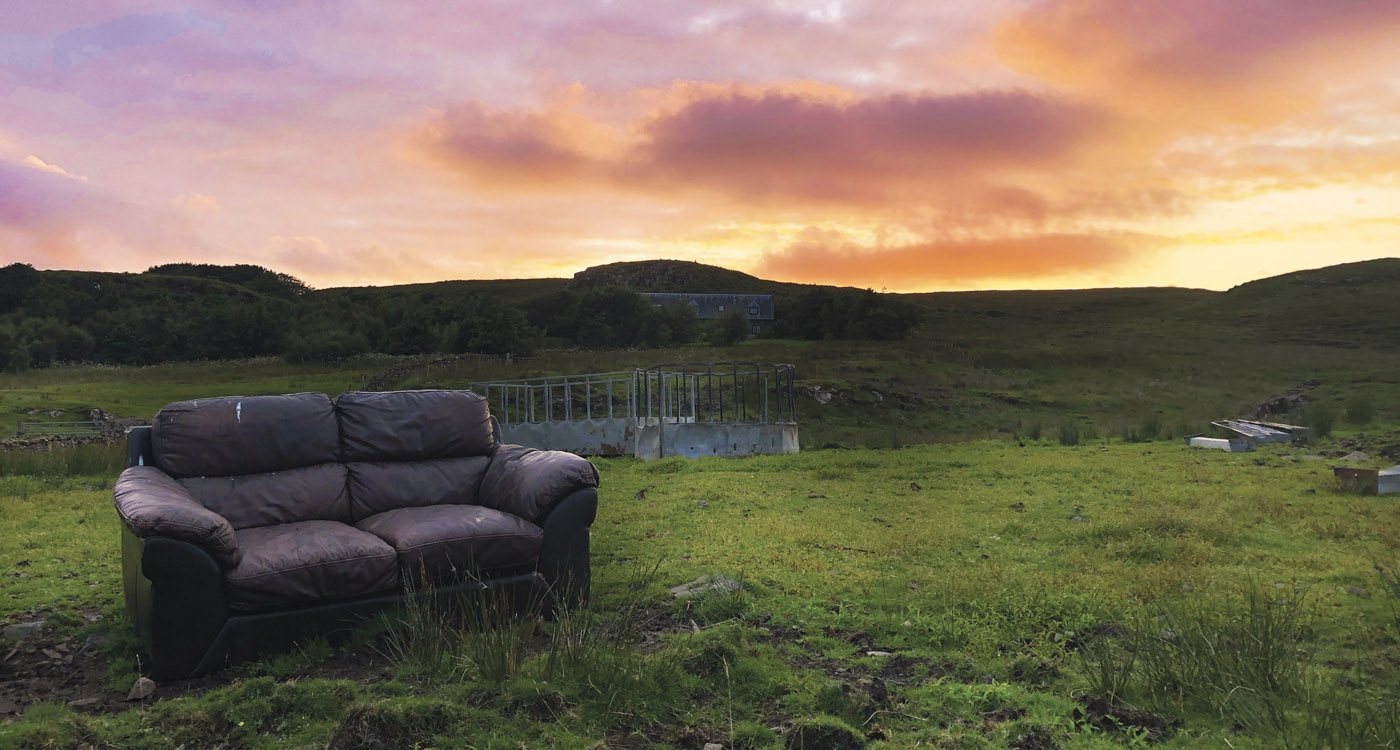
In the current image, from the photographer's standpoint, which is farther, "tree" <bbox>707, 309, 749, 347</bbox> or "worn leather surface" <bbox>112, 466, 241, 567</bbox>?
"tree" <bbox>707, 309, 749, 347</bbox>

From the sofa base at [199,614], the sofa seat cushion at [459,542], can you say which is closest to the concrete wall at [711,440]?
the sofa seat cushion at [459,542]

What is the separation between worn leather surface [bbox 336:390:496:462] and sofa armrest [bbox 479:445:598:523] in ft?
1.91

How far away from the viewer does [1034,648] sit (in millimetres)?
3971

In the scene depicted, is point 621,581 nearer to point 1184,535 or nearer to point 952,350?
point 1184,535

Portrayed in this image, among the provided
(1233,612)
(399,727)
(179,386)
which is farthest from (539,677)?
(179,386)

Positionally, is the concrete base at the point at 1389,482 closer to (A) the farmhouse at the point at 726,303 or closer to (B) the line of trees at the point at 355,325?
(B) the line of trees at the point at 355,325

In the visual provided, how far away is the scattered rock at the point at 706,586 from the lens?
4.92 meters

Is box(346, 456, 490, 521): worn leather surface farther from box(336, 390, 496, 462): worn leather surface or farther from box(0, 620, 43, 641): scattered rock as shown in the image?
box(0, 620, 43, 641): scattered rock

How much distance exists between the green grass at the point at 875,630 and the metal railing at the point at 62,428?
1380cm

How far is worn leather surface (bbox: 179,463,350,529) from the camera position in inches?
188

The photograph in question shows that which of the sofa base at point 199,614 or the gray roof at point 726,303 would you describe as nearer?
the sofa base at point 199,614

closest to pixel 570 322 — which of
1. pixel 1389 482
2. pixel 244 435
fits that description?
pixel 1389 482

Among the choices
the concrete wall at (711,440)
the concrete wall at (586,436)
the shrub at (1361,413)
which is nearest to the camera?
the concrete wall at (711,440)

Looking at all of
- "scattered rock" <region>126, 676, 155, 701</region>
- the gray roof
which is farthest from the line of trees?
"scattered rock" <region>126, 676, 155, 701</region>
